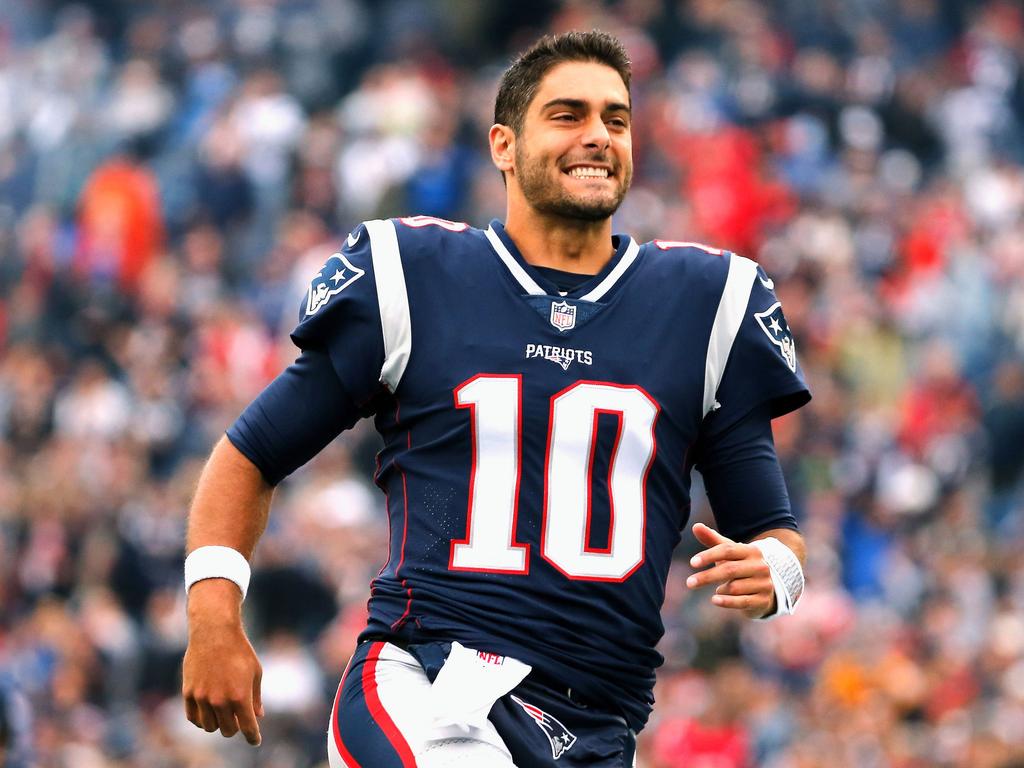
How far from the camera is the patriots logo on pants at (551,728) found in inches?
169

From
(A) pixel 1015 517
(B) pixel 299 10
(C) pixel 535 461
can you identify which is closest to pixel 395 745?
(C) pixel 535 461

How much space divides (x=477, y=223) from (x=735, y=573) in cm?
1097

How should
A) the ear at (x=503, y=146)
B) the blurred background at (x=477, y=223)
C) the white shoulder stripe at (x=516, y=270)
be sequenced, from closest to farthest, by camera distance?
the white shoulder stripe at (x=516, y=270) → the ear at (x=503, y=146) → the blurred background at (x=477, y=223)

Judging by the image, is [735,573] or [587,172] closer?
[735,573]

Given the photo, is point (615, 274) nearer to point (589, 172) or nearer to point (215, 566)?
point (589, 172)

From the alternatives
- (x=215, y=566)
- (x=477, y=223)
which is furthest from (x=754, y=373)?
(x=477, y=223)

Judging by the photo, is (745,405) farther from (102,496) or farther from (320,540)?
(102,496)

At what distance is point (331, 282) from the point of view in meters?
4.54

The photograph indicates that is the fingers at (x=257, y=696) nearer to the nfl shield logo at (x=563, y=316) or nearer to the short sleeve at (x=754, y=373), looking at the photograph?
the nfl shield logo at (x=563, y=316)

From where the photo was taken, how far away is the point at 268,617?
12.6 m

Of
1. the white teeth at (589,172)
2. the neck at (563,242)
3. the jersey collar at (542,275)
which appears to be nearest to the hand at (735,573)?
the jersey collar at (542,275)

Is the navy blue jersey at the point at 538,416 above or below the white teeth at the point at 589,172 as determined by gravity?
below

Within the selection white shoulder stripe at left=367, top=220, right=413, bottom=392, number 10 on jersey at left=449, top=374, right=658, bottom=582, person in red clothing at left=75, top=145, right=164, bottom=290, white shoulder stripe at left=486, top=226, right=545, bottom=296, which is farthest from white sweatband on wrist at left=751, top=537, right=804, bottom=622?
person in red clothing at left=75, top=145, right=164, bottom=290

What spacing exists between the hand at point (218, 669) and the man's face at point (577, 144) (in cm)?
118
